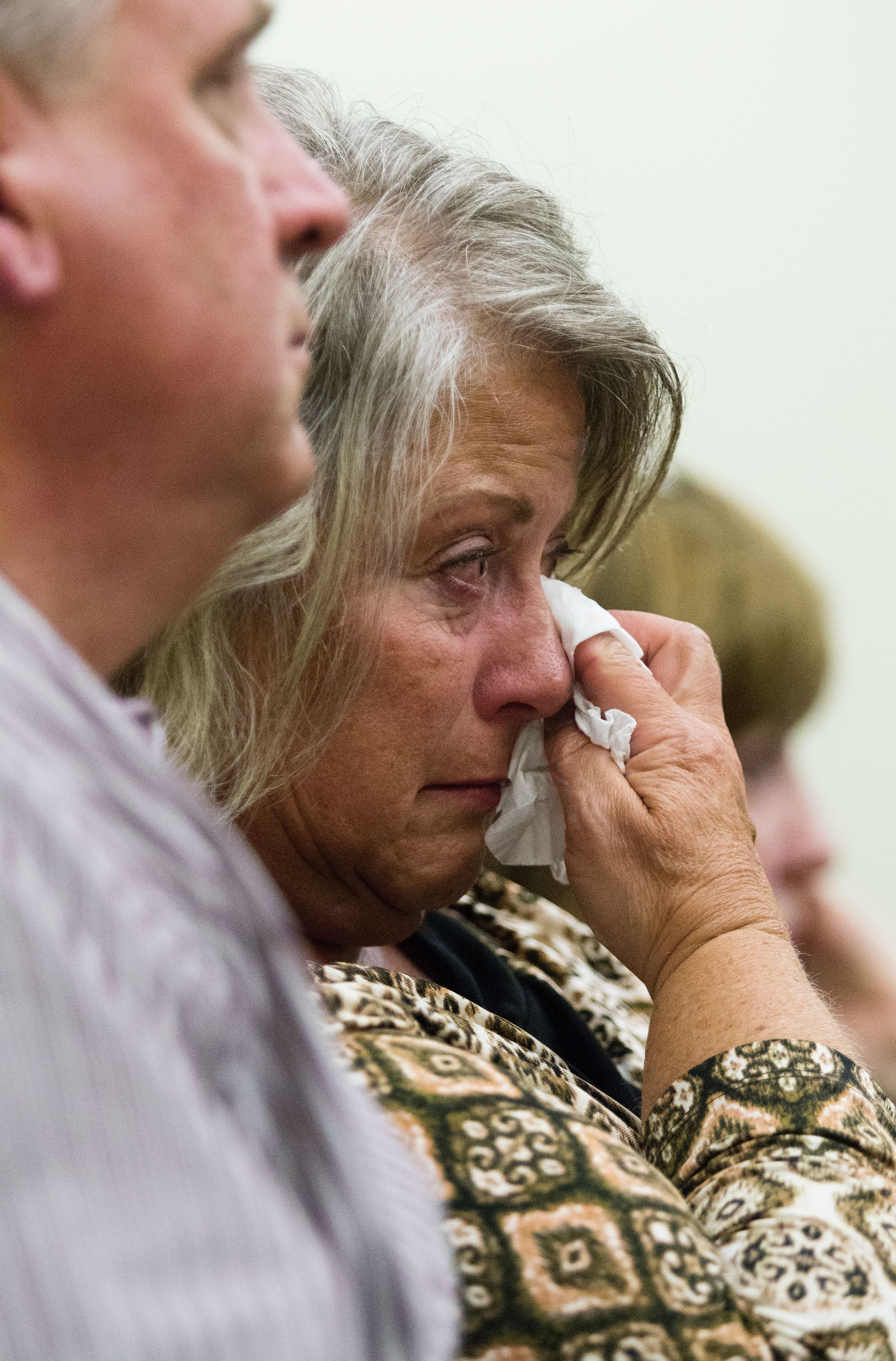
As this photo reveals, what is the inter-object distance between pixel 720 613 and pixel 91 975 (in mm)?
1945

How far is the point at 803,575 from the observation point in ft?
7.76

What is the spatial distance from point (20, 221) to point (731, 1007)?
0.96 metres

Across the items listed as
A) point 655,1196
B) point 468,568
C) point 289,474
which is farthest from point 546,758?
point 289,474

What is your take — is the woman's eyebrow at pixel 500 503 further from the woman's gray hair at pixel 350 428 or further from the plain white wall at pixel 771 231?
the plain white wall at pixel 771 231

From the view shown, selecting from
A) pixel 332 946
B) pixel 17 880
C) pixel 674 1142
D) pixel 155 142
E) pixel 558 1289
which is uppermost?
pixel 155 142

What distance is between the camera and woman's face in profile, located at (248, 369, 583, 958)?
1301 millimetres

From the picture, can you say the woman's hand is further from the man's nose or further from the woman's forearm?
the man's nose

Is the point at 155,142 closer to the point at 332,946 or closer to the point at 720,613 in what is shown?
the point at 332,946

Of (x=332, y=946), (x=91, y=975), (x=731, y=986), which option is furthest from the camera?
(x=332, y=946)

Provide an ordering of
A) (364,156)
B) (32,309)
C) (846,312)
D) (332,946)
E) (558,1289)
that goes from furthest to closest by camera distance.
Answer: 1. (846,312)
2. (332,946)
3. (364,156)
4. (558,1289)
5. (32,309)

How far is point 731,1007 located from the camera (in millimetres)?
1204

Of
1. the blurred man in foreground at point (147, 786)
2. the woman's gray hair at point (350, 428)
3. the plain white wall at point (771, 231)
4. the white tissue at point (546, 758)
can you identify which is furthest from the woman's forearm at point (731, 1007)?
the plain white wall at point (771, 231)

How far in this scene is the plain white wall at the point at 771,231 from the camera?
2.79m

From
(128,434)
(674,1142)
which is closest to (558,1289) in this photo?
(674,1142)
